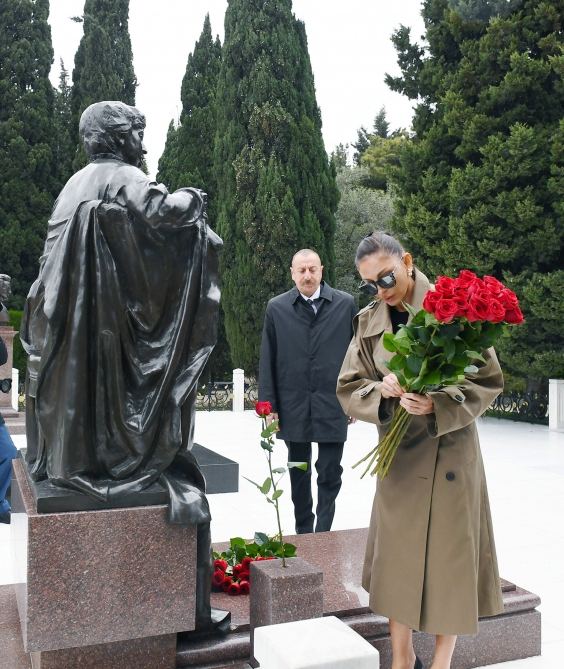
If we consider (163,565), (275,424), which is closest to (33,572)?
(163,565)

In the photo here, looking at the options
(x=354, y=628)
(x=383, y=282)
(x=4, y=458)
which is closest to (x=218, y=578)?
(x=354, y=628)

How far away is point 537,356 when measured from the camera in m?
11.8

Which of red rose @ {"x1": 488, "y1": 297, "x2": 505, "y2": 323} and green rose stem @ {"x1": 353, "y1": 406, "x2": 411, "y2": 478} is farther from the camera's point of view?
green rose stem @ {"x1": 353, "y1": 406, "x2": 411, "y2": 478}

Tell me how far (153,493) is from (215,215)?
16878 mm

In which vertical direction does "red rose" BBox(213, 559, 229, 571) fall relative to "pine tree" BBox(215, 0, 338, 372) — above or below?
below

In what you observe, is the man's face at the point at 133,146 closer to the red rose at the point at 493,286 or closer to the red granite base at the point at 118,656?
the red rose at the point at 493,286

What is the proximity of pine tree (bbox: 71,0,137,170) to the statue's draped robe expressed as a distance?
17.7 meters

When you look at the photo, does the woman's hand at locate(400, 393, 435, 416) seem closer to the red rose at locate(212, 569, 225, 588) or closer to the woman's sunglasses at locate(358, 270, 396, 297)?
the woman's sunglasses at locate(358, 270, 396, 297)

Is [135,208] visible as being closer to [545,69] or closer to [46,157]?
[545,69]

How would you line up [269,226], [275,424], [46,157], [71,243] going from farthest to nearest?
[46,157] → [269,226] → [275,424] → [71,243]

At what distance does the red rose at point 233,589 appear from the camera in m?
3.05

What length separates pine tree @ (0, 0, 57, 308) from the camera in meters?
18.4

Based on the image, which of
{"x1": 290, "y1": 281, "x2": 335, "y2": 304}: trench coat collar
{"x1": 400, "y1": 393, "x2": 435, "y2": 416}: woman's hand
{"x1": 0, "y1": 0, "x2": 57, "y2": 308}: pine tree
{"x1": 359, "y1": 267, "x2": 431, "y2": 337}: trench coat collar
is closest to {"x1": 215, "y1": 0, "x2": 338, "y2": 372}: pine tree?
{"x1": 0, "y1": 0, "x2": 57, "y2": 308}: pine tree

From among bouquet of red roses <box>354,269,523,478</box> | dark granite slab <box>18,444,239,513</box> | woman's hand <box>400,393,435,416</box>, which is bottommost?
dark granite slab <box>18,444,239,513</box>
